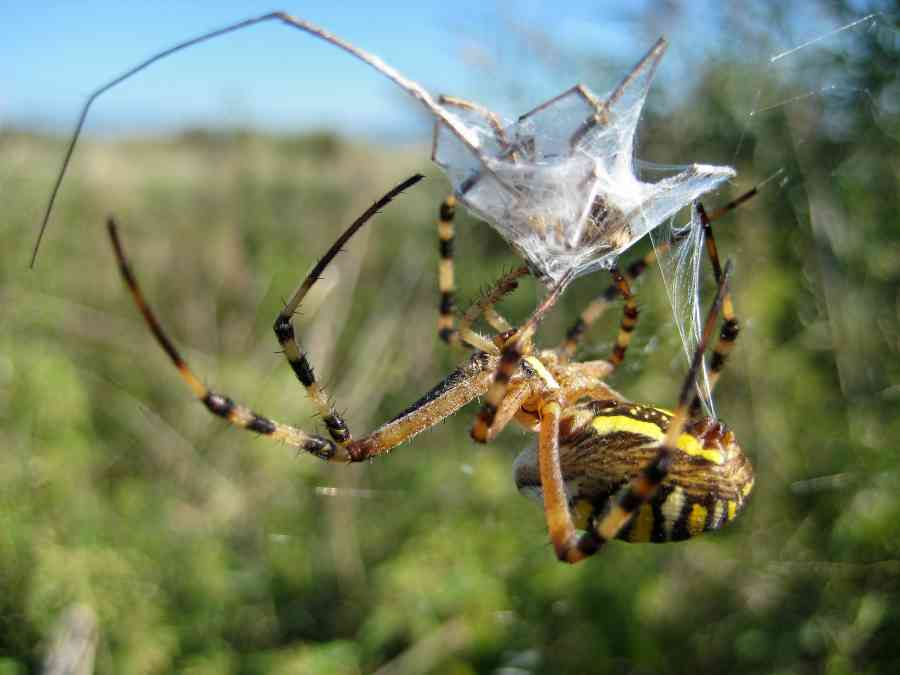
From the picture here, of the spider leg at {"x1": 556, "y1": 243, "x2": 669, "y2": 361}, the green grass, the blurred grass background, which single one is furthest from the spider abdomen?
the blurred grass background

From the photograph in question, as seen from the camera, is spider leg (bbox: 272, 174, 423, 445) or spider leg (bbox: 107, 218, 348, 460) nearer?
spider leg (bbox: 107, 218, 348, 460)

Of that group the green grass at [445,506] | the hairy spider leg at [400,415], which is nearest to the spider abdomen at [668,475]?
the hairy spider leg at [400,415]

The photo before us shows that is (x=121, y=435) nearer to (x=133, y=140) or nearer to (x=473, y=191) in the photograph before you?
(x=473, y=191)

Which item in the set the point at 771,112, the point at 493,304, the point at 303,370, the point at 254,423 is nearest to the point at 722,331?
the point at 493,304

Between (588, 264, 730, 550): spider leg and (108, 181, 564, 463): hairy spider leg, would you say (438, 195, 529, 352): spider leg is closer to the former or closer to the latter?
(108, 181, 564, 463): hairy spider leg

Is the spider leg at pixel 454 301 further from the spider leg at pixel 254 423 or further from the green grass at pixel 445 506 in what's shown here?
the spider leg at pixel 254 423

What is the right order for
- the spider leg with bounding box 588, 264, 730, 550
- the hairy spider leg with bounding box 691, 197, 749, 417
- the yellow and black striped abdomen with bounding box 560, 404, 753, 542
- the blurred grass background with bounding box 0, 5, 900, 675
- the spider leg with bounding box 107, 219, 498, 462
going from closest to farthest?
the spider leg with bounding box 588, 264, 730, 550, the yellow and black striped abdomen with bounding box 560, 404, 753, 542, the spider leg with bounding box 107, 219, 498, 462, the hairy spider leg with bounding box 691, 197, 749, 417, the blurred grass background with bounding box 0, 5, 900, 675

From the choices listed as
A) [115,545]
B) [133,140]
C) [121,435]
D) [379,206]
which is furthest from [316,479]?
[133,140]
